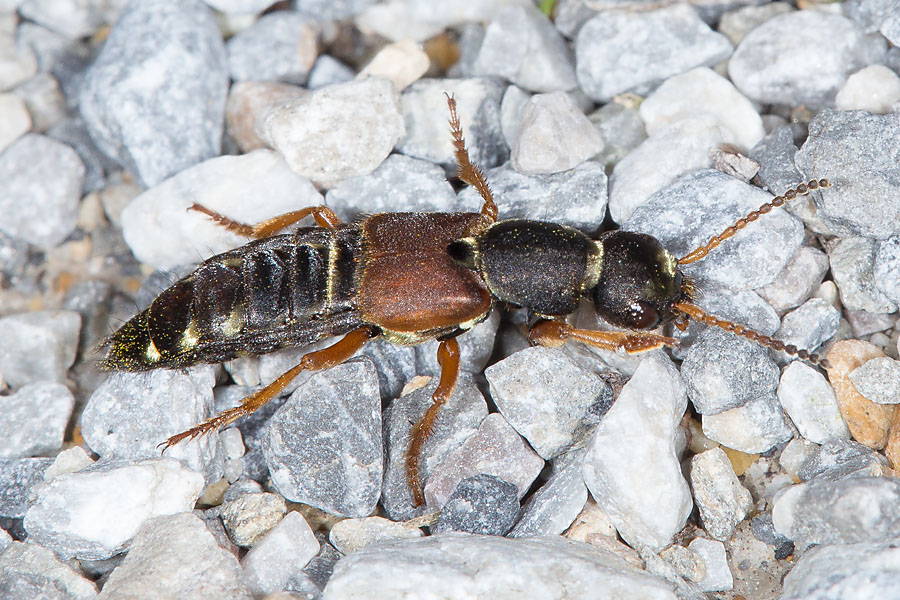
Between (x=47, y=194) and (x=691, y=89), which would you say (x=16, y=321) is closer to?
(x=47, y=194)

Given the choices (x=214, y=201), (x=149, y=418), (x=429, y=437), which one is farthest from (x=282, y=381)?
(x=214, y=201)

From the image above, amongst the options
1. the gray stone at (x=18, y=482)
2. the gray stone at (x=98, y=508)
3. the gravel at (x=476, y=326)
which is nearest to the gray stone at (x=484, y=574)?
the gravel at (x=476, y=326)

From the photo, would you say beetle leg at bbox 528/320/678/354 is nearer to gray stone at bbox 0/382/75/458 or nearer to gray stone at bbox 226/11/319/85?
gray stone at bbox 226/11/319/85

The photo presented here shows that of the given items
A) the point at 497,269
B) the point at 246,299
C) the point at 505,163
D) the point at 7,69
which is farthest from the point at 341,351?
the point at 7,69

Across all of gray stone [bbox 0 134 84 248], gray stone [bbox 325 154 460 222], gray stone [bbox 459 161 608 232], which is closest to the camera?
gray stone [bbox 459 161 608 232]

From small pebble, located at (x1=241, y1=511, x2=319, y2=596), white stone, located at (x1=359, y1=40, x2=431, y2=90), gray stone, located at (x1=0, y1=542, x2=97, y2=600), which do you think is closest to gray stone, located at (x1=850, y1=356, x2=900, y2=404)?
small pebble, located at (x1=241, y1=511, x2=319, y2=596)

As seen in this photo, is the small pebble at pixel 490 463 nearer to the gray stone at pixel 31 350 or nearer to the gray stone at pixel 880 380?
the gray stone at pixel 880 380

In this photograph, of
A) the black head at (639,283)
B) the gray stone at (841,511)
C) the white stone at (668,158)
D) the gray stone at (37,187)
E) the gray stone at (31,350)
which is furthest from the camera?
the gray stone at (37,187)
